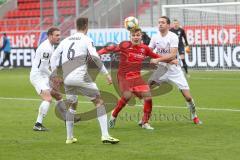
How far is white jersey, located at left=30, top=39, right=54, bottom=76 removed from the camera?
42.9ft

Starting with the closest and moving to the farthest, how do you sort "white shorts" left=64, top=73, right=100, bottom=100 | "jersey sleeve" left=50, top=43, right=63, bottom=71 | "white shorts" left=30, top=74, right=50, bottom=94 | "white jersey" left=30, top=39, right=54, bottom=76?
1. "white shorts" left=64, top=73, right=100, bottom=100
2. "jersey sleeve" left=50, top=43, right=63, bottom=71
3. "white jersey" left=30, top=39, right=54, bottom=76
4. "white shorts" left=30, top=74, right=50, bottom=94

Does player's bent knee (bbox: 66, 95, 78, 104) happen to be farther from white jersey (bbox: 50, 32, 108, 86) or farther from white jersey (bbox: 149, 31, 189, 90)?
white jersey (bbox: 149, 31, 189, 90)

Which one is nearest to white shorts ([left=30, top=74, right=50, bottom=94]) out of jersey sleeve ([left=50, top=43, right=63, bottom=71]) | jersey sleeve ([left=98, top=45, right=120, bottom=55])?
jersey sleeve ([left=50, top=43, right=63, bottom=71])

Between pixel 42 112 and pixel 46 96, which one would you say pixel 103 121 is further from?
pixel 46 96

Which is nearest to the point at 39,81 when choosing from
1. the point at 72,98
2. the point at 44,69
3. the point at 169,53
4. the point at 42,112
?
the point at 44,69

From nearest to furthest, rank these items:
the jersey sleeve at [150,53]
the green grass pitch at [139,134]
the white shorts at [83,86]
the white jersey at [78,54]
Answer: the green grass pitch at [139,134], the white jersey at [78,54], the white shorts at [83,86], the jersey sleeve at [150,53]

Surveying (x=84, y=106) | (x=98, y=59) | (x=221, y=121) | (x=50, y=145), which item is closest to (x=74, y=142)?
(x=50, y=145)

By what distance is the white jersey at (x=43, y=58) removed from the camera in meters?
13.1

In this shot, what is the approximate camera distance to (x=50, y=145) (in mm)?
10695

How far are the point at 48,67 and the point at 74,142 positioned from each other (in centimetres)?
287

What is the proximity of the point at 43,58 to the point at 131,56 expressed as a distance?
1.82m

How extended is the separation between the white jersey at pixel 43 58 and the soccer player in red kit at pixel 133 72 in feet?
4.64

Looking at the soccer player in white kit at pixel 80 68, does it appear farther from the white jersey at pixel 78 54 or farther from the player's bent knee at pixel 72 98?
the player's bent knee at pixel 72 98

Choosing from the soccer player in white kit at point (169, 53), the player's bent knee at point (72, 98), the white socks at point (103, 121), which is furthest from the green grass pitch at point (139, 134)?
the player's bent knee at point (72, 98)
